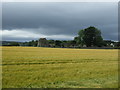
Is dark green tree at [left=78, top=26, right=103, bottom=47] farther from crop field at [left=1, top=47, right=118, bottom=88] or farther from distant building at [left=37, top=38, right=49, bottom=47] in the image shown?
crop field at [left=1, top=47, right=118, bottom=88]

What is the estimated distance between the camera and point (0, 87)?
5465 millimetres

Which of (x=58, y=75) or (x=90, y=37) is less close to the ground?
(x=90, y=37)

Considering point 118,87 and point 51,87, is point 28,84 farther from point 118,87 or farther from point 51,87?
point 118,87

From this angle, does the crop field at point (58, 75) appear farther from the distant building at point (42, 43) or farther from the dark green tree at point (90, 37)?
the distant building at point (42, 43)

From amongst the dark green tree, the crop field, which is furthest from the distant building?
the crop field

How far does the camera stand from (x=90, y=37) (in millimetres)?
96250

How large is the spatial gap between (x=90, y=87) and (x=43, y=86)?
71.9 inches

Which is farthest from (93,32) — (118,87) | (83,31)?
(118,87)

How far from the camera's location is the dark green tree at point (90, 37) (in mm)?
95125

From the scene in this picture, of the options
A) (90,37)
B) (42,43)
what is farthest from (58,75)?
(42,43)

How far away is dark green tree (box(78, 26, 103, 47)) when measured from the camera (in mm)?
95125

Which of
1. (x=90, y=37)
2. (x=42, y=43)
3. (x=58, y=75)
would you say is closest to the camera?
(x=58, y=75)

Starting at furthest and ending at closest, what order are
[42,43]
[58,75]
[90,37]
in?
[42,43]
[90,37]
[58,75]

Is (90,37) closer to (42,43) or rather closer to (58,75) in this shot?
(42,43)
